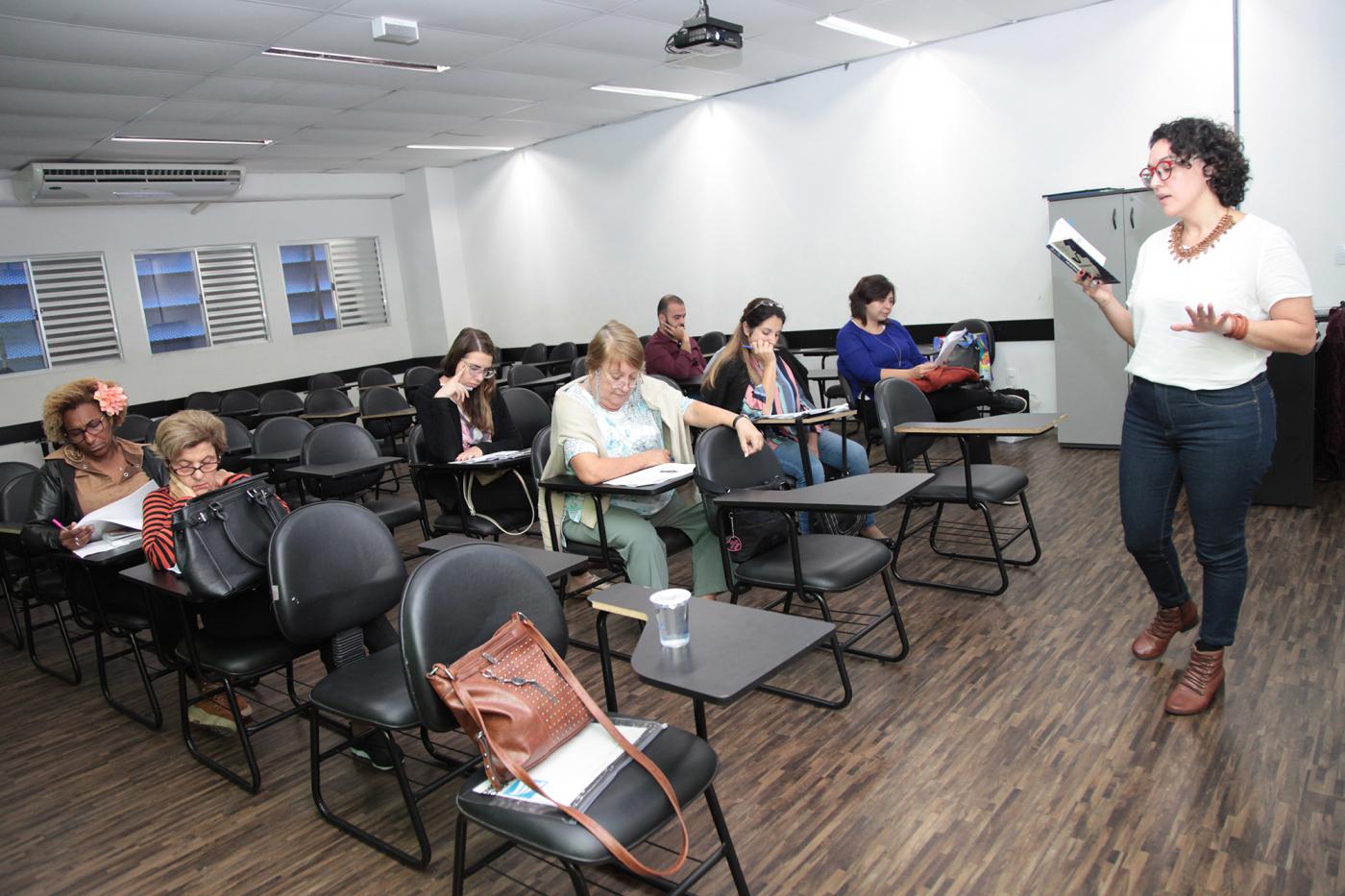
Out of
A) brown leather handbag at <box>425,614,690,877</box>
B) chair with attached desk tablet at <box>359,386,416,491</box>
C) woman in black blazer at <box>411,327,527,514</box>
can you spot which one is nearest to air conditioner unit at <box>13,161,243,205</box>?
chair with attached desk tablet at <box>359,386,416,491</box>

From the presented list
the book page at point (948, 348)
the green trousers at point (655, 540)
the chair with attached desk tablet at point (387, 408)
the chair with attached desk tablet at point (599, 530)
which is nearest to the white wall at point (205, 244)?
the chair with attached desk tablet at point (387, 408)

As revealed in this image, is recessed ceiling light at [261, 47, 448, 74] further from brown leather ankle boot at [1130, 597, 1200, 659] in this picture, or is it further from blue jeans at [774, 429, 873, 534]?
brown leather ankle boot at [1130, 597, 1200, 659]

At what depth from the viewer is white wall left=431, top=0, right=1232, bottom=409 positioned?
6230 mm

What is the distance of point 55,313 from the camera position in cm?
876

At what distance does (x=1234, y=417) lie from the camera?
256 cm

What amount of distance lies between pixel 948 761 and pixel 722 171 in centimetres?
677

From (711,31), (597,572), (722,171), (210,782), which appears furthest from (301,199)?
(210,782)

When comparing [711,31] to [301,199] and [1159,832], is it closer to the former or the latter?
[1159,832]

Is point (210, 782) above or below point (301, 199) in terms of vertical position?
below

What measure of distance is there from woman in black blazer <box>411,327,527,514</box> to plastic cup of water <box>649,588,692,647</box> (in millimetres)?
2352

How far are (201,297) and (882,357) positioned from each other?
25.7 feet

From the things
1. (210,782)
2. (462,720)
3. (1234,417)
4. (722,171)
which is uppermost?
(722,171)

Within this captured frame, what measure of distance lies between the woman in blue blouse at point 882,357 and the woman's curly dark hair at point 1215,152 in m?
2.46

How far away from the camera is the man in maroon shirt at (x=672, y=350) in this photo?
6355mm
